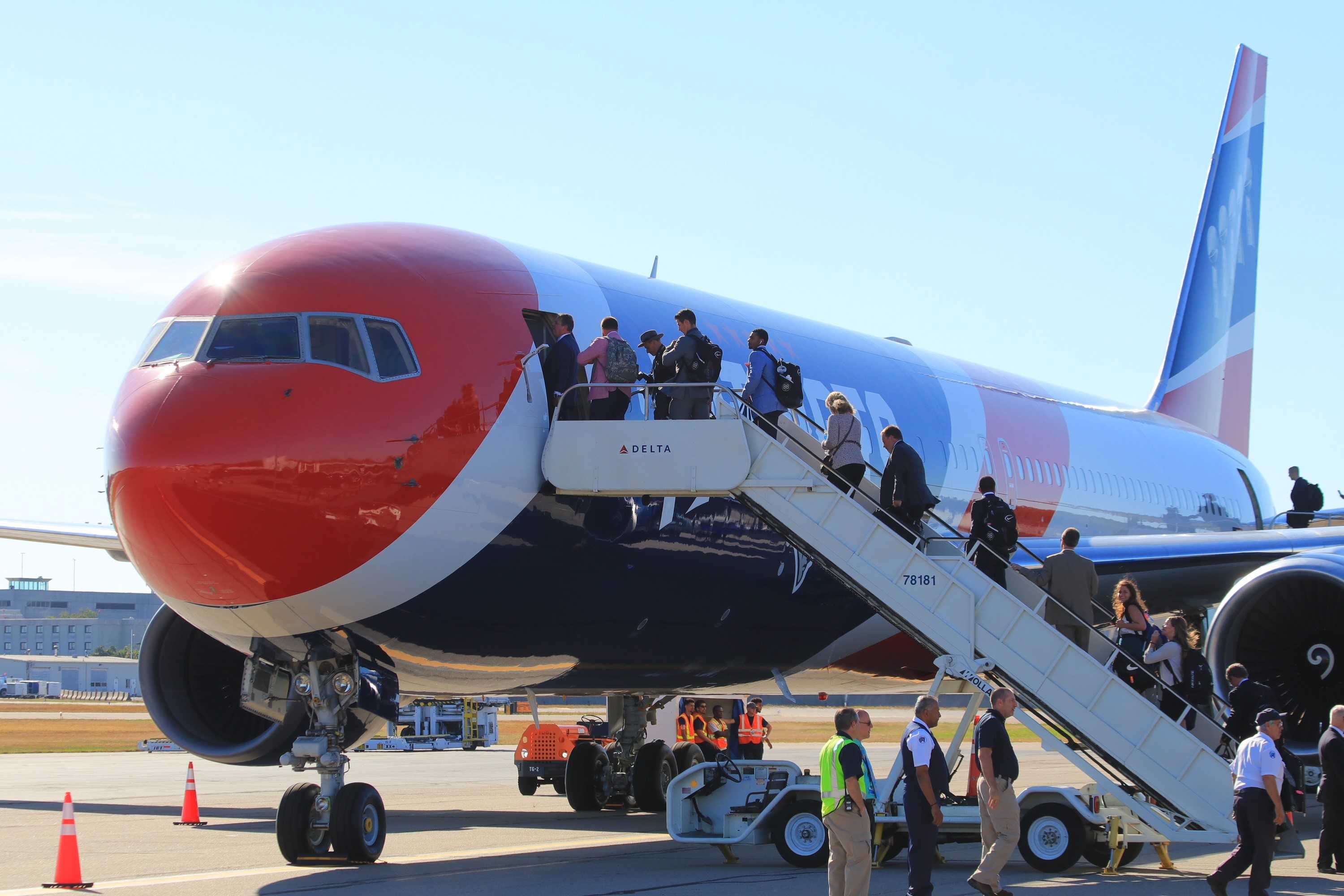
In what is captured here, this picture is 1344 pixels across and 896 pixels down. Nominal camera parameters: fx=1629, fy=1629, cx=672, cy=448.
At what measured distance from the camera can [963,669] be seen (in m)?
11.1

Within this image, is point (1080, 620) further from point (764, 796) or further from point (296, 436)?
point (296, 436)

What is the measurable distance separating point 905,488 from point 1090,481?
8.61 m

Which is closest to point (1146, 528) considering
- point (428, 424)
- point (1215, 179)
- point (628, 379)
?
point (1215, 179)

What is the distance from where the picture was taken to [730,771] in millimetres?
11969

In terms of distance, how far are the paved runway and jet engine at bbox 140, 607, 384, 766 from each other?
0.79 m

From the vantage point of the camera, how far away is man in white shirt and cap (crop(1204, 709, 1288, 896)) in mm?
9391

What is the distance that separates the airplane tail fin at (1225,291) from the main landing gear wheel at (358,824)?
1954cm

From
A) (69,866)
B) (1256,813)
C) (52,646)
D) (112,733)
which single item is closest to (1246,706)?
(1256,813)

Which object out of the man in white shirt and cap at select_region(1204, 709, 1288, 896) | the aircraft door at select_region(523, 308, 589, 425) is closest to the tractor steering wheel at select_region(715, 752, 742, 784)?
the aircraft door at select_region(523, 308, 589, 425)

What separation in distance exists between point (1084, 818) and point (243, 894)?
562 centimetres

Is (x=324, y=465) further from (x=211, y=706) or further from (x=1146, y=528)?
→ (x=1146, y=528)

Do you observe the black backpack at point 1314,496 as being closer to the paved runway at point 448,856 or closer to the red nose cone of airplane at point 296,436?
the paved runway at point 448,856

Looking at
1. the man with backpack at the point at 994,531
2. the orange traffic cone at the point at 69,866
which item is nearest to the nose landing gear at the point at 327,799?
the orange traffic cone at the point at 69,866

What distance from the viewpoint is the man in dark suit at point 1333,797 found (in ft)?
38.6
